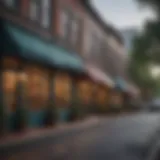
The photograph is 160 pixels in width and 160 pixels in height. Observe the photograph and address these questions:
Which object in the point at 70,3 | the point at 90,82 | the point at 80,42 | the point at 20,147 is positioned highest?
the point at 70,3

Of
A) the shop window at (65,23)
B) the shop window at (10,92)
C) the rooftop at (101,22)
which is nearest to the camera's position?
the rooftop at (101,22)

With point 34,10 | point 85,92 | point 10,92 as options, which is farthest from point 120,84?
point 10,92

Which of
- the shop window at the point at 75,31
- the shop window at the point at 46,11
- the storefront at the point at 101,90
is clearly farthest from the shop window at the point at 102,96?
the shop window at the point at 46,11

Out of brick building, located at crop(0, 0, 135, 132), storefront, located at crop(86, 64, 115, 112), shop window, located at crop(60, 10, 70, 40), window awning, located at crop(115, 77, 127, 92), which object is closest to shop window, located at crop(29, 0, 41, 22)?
brick building, located at crop(0, 0, 135, 132)

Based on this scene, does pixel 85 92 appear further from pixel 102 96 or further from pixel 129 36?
pixel 129 36

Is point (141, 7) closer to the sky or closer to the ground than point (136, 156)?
closer to the sky

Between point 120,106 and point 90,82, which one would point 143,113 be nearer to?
point 120,106

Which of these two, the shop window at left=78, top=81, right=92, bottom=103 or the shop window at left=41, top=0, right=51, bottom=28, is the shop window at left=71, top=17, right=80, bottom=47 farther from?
the shop window at left=78, top=81, right=92, bottom=103

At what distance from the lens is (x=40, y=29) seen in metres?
2.36

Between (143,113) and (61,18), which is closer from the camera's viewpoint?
(143,113)

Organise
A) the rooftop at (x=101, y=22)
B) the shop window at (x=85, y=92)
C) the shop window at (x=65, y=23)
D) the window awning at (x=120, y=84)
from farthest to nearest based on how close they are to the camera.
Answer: the shop window at (x=65, y=23) → the shop window at (x=85, y=92) → the window awning at (x=120, y=84) → the rooftop at (x=101, y=22)

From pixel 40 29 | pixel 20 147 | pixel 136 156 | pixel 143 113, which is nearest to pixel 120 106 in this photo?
pixel 143 113

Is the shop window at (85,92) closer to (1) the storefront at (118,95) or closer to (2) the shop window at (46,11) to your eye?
(1) the storefront at (118,95)

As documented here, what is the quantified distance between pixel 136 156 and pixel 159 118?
107cm
